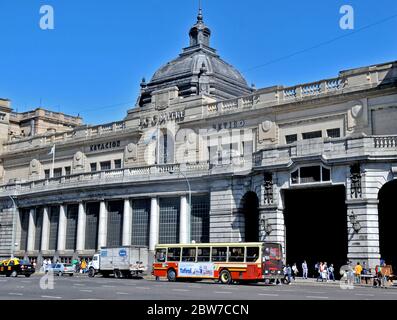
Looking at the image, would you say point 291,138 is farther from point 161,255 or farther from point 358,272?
point 161,255

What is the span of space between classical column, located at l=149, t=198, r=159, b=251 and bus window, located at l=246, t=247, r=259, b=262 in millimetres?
16040

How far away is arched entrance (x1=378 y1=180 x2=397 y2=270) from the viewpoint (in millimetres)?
43438

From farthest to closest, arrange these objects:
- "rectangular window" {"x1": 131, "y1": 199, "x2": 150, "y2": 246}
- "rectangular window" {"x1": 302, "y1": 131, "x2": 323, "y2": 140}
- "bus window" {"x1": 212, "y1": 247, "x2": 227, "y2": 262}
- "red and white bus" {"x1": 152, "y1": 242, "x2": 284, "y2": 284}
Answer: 1. "rectangular window" {"x1": 131, "y1": 199, "x2": 150, "y2": 246}
2. "rectangular window" {"x1": 302, "y1": 131, "x2": 323, "y2": 140}
3. "bus window" {"x1": 212, "y1": 247, "x2": 227, "y2": 262}
4. "red and white bus" {"x1": 152, "y1": 242, "x2": 284, "y2": 284}

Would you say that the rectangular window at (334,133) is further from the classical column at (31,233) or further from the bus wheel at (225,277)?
the classical column at (31,233)

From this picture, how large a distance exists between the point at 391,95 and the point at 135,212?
2523cm

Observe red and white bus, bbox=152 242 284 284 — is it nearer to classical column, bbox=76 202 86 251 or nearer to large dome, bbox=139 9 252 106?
classical column, bbox=76 202 86 251

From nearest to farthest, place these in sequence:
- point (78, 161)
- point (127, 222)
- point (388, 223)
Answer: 1. point (388, 223)
2. point (127, 222)
3. point (78, 161)

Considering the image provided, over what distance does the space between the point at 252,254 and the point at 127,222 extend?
1963cm

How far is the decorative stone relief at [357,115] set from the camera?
46.5 metres

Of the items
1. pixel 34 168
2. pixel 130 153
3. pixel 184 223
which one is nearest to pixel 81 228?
pixel 130 153

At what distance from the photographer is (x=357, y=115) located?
153 feet

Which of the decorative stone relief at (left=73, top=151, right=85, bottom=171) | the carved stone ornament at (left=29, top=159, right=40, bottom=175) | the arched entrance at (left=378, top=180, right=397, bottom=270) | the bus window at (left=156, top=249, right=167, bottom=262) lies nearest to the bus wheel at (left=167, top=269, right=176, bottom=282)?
the bus window at (left=156, top=249, right=167, bottom=262)

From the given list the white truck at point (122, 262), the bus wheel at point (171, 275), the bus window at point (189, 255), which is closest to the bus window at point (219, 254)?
the bus window at point (189, 255)
